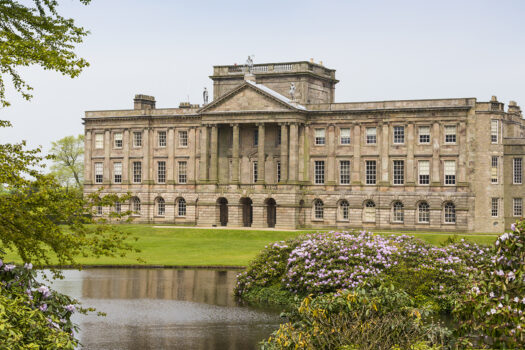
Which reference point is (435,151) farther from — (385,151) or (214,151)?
(214,151)

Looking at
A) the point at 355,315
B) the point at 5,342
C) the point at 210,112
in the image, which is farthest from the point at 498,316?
the point at 210,112

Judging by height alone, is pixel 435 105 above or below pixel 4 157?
above

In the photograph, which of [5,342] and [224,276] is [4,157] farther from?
[224,276]

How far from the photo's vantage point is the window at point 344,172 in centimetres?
7694

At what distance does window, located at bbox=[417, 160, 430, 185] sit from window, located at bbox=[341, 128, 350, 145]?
7.36 meters

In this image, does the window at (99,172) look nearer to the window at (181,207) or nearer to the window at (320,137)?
the window at (181,207)

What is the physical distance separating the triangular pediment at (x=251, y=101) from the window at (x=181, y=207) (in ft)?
34.7

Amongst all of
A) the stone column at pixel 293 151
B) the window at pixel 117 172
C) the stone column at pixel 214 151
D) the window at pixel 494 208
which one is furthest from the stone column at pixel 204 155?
the window at pixel 494 208

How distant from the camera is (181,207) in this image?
3285 inches

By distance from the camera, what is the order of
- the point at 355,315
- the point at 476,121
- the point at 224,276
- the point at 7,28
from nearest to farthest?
the point at 355,315 → the point at 7,28 → the point at 224,276 → the point at 476,121

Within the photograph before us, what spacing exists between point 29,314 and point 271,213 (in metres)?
66.4

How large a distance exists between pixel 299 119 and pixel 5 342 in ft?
217

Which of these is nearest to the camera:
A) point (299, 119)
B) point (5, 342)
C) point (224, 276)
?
point (5, 342)

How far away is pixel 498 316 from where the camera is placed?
11.7 m
